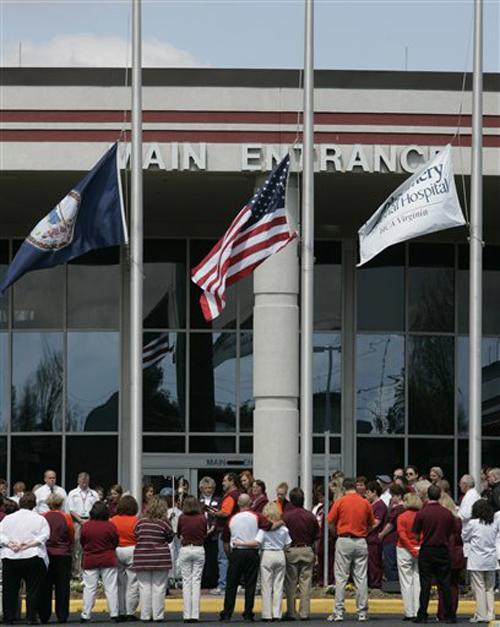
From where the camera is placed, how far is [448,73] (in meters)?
31.5

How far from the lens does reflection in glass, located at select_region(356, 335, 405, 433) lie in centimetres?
3806

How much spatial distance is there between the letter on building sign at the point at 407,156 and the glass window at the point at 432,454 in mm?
8650

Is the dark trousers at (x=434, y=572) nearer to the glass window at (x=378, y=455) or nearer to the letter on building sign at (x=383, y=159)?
the letter on building sign at (x=383, y=159)

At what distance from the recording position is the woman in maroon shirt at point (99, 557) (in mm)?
22544

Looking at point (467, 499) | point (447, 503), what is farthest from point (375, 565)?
point (447, 503)

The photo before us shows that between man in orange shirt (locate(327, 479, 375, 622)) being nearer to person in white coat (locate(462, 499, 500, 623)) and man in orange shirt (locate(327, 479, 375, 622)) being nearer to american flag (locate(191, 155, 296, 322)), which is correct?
person in white coat (locate(462, 499, 500, 623))

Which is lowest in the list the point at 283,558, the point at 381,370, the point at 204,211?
the point at 283,558

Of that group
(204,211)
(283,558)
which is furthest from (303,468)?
(204,211)

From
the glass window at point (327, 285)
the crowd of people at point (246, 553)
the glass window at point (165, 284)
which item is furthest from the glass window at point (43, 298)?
the crowd of people at point (246, 553)

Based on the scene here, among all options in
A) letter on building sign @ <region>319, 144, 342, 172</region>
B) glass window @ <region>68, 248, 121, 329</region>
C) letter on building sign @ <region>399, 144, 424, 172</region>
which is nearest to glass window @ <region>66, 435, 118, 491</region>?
glass window @ <region>68, 248, 121, 329</region>

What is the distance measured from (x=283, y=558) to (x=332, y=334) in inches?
601

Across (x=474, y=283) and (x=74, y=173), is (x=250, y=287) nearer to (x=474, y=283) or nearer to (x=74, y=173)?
(x=74, y=173)

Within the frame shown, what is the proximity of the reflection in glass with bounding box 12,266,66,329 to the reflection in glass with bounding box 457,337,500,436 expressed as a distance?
8472 millimetres

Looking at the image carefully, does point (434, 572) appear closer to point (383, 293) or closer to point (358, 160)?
point (358, 160)
